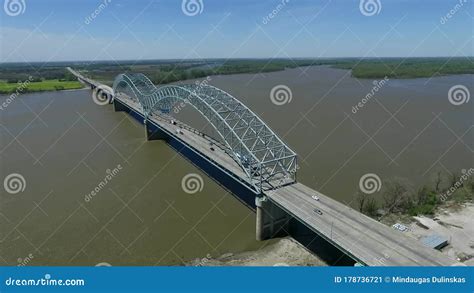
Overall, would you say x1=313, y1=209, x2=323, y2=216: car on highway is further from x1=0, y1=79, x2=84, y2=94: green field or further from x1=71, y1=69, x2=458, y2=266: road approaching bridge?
x1=0, y1=79, x2=84, y2=94: green field

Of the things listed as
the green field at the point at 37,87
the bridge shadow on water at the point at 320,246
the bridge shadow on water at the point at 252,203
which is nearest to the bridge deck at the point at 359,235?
the bridge shadow on water at the point at 320,246

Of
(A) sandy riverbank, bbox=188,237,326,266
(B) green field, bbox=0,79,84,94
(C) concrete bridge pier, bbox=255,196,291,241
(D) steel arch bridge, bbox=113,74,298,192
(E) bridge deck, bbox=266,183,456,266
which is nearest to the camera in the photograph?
(E) bridge deck, bbox=266,183,456,266

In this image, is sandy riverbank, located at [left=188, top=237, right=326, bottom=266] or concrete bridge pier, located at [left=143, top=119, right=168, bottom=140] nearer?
sandy riverbank, located at [left=188, top=237, right=326, bottom=266]

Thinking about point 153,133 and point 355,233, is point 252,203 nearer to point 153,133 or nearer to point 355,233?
point 355,233

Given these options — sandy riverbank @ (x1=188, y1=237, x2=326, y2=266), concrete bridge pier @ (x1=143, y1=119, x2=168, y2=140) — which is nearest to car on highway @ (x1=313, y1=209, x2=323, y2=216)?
sandy riverbank @ (x1=188, y1=237, x2=326, y2=266)

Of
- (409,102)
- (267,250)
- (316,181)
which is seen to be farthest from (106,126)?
(409,102)

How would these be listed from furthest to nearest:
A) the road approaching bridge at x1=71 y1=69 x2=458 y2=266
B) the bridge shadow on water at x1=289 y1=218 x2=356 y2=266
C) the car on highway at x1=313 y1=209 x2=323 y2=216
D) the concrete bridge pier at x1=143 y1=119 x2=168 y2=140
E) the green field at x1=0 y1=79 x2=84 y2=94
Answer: the green field at x1=0 y1=79 x2=84 y2=94, the concrete bridge pier at x1=143 y1=119 x2=168 y2=140, the car on highway at x1=313 y1=209 x2=323 y2=216, the bridge shadow on water at x1=289 y1=218 x2=356 y2=266, the road approaching bridge at x1=71 y1=69 x2=458 y2=266

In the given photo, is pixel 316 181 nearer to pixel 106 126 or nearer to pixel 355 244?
pixel 355 244

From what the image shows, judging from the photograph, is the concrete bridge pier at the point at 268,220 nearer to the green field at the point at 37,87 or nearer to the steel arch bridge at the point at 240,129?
the steel arch bridge at the point at 240,129
